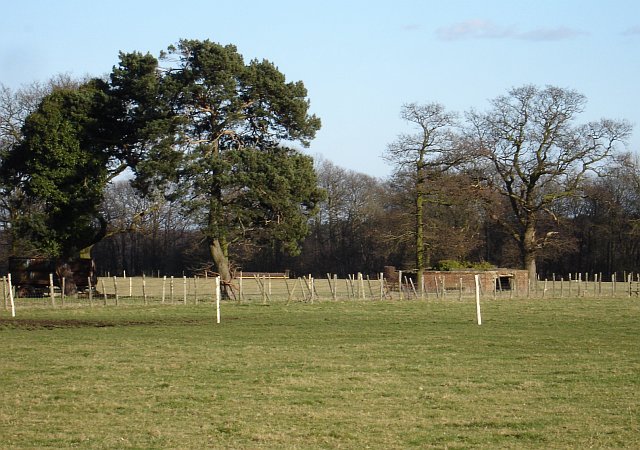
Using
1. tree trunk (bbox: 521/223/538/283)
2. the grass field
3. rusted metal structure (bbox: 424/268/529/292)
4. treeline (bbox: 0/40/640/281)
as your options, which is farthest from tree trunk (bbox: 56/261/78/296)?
tree trunk (bbox: 521/223/538/283)

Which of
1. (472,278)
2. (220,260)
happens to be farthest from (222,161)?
(472,278)

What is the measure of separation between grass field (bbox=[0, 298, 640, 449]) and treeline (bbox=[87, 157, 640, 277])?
21.5 metres

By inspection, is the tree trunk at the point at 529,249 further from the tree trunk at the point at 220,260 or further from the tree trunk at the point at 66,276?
the tree trunk at the point at 66,276

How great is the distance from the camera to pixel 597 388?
13836 mm

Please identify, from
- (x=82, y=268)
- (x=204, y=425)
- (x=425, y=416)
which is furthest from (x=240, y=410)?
(x=82, y=268)

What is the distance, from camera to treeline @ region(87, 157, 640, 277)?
176 ft

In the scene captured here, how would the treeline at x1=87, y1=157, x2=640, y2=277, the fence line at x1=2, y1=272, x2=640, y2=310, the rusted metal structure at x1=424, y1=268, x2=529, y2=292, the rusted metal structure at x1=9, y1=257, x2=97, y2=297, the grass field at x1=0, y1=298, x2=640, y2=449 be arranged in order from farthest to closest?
the treeline at x1=87, y1=157, x2=640, y2=277 → the rusted metal structure at x1=424, y1=268, x2=529, y2=292 → the rusted metal structure at x1=9, y1=257, x2=97, y2=297 → the fence line at x1=2, y1=272, x2=640, y2=310 → the grass field at x1=0, y1=298, x2=640, y2=449

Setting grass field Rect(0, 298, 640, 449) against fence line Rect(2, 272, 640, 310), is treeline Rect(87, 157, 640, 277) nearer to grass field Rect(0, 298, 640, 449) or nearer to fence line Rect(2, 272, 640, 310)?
fence line Rect(2, 272, 640, 310)

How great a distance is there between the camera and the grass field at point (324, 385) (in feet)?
34.9

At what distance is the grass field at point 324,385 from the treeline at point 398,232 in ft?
70.7

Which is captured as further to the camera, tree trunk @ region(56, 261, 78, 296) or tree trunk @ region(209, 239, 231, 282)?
tree trunk @ region(56, 261, 78, 296)

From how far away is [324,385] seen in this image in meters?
14.5

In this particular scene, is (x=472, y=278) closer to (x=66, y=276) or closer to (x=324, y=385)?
(x=66, y=276)

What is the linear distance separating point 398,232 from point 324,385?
38.6 meters
